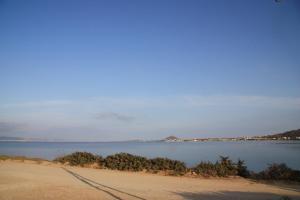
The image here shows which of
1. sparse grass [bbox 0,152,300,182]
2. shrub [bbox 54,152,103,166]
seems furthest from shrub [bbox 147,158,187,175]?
shrub [bbox 54,152,103,166]

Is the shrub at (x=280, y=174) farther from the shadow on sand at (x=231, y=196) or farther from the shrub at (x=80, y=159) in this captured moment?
the shrub at (x=80, y=159)

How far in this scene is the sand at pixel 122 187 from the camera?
1210 cm

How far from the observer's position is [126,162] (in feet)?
67.7

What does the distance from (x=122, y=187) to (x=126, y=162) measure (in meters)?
6.76

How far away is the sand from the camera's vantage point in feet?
39.7

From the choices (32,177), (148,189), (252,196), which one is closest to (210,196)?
(252,196)

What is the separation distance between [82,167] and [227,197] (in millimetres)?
10594

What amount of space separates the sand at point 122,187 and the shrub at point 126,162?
203cm

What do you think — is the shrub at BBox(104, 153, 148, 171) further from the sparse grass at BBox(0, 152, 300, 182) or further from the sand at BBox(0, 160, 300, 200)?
the sand at BBox(0, 160, 300, 200)

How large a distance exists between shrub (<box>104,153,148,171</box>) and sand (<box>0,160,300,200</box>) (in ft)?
6.66

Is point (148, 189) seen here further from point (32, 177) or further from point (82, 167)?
point (82, 167)

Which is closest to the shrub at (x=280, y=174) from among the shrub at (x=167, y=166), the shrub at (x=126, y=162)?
the shrub at (x=167, y=166)

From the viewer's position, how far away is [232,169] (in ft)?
60.1

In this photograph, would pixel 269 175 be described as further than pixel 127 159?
No
